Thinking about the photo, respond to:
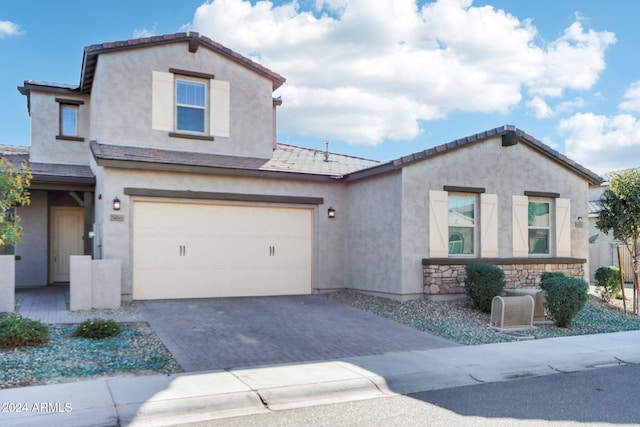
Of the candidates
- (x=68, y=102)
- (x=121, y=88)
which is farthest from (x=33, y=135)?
(x=121, y=88)

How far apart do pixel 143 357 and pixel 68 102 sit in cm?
1105

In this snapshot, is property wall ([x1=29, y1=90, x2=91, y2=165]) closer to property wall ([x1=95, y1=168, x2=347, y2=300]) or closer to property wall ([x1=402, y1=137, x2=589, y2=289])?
property wall ([x1=95, y1=168, x2=347, y2=300])

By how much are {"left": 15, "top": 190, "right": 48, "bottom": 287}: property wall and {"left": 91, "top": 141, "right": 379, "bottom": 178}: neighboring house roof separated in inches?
163

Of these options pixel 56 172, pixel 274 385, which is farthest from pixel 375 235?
pixel 56 172

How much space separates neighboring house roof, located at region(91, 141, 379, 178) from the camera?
12.1m

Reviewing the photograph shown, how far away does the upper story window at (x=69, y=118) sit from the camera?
1572 cm

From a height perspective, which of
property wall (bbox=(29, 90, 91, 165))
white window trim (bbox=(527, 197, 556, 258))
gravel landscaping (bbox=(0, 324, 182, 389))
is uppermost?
property wall (bbox=(29, 90, 91, 165))

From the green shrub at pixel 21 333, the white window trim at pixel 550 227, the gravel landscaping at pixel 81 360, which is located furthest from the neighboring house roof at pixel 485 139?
the green shrub at pixel 21 333

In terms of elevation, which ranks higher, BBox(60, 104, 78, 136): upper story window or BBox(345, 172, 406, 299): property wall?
BBox(60, 104, 78, 136): upper story window

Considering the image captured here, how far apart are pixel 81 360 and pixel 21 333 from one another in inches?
50.3

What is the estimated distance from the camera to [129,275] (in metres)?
12.1

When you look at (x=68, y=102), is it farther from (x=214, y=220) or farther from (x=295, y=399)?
(x=295, y=399)

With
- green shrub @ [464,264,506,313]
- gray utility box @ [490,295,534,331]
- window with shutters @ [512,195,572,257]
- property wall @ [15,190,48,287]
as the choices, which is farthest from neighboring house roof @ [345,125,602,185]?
property wall @ [15,190,48,287]

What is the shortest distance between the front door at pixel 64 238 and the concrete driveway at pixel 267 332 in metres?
5.93
